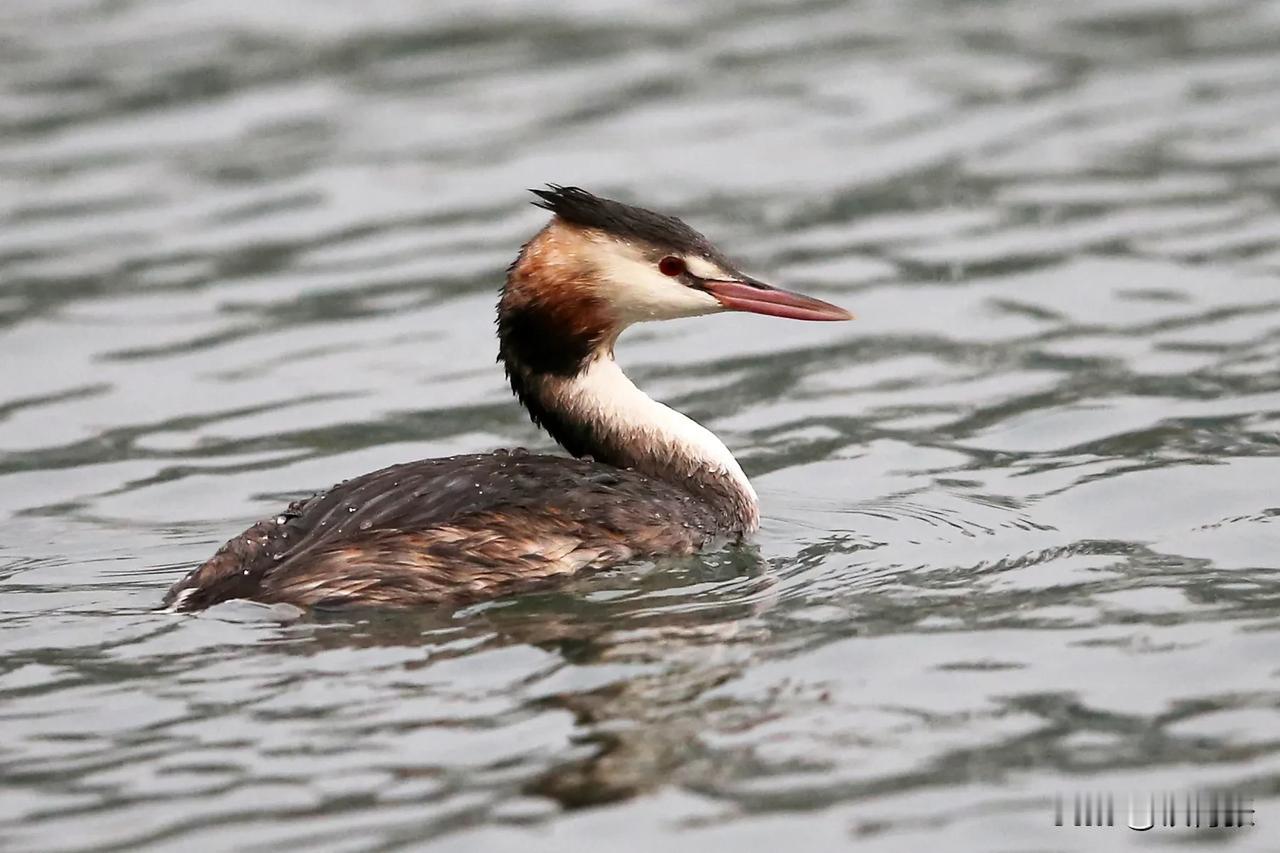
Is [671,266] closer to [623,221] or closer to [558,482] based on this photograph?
[623,221]

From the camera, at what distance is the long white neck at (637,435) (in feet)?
27.3

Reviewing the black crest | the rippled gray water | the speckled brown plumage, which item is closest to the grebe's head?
the black crest

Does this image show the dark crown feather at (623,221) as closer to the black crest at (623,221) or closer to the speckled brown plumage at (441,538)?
the black crest at (623,221)

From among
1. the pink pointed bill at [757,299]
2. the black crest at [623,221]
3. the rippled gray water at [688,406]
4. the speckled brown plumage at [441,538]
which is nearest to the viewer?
the rippled gray water at [688,406]

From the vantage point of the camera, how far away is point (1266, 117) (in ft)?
43.9

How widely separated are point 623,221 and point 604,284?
235 mm

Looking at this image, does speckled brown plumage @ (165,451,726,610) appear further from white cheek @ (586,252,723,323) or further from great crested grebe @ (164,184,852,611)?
Answer: white cheek @ (586,252,723,323)

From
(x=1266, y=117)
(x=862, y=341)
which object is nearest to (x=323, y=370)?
(x=862, y=341)

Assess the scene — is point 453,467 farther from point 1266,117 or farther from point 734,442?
point 1266,117

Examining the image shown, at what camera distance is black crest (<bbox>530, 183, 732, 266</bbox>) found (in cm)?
811

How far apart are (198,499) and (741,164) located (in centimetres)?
518

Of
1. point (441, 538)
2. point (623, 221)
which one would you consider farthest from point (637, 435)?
point (441, 538)

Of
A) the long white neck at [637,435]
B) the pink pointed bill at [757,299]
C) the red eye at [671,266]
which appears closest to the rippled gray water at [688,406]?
the long white neck at [637,435]

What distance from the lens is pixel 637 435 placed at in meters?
8.35
